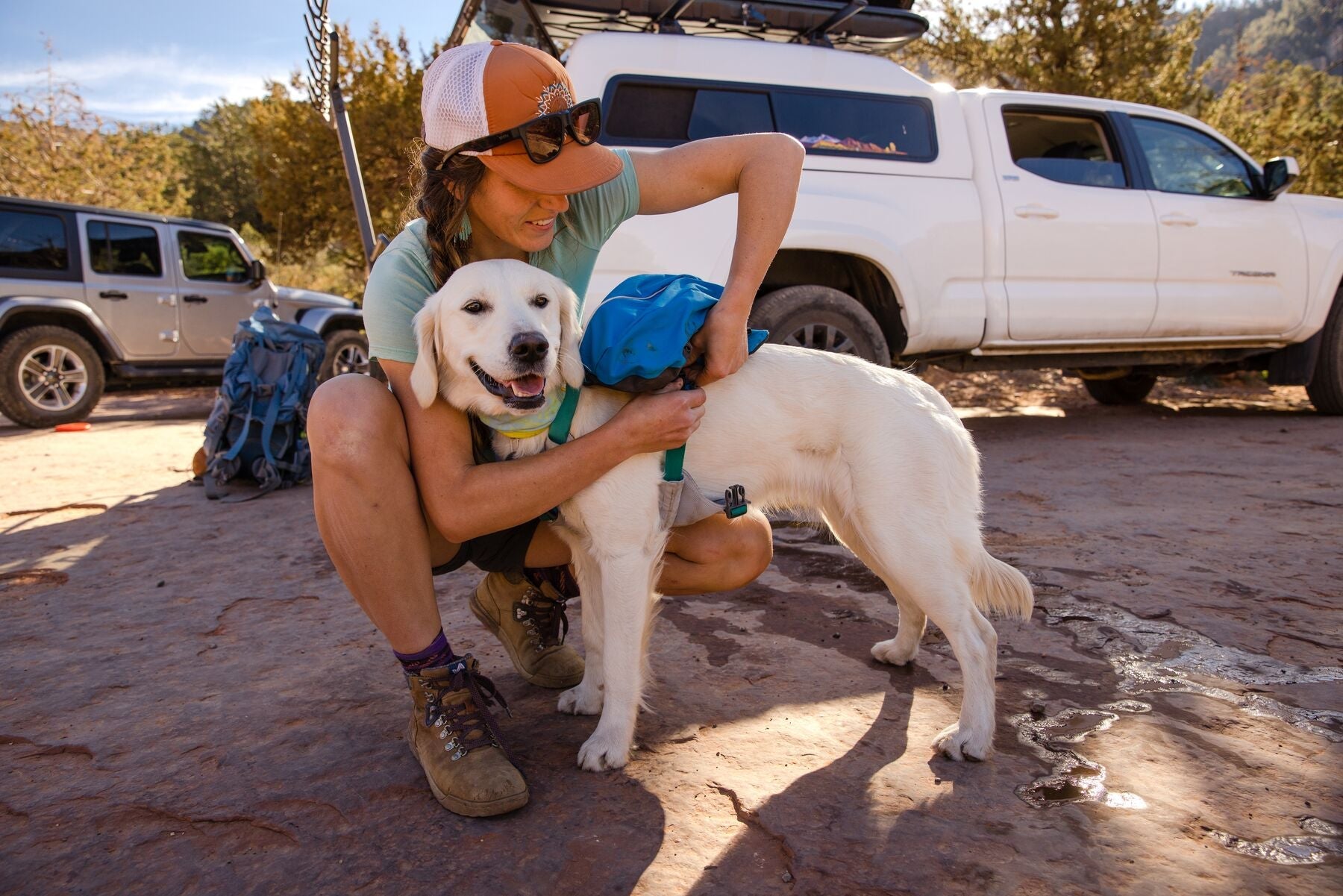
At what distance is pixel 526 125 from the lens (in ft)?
6.27

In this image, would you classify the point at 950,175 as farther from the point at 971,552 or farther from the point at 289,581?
the point at 289,581

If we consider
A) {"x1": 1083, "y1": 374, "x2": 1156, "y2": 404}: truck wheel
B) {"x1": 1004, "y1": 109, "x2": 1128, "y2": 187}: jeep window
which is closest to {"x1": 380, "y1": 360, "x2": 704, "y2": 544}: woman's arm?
{"x1": 1004, "y1": 109, "x2": 1128, "y2": 187}: jeep window

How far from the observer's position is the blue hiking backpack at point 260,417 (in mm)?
4891

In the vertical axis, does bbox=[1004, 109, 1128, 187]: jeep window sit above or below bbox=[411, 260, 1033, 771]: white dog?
above

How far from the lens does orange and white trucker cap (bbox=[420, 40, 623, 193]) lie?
192cm

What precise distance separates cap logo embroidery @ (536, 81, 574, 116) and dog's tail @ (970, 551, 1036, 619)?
153 centimetres

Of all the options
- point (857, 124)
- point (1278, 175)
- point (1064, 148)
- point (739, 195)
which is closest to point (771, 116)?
point (857, 124)

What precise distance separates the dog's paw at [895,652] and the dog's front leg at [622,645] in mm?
797

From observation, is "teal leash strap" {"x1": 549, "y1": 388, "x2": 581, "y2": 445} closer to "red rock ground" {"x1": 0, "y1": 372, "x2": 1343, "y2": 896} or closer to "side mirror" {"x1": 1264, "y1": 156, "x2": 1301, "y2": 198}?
"red rock ground" {"x1": 0, "y1": 372, "x2": 1343, "y2": 896}

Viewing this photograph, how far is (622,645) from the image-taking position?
2018 millimetres

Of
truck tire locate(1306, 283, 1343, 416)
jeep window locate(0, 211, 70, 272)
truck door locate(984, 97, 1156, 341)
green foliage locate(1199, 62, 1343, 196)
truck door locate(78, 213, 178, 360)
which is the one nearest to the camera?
truck door locate(984, 97, 1156, 341)

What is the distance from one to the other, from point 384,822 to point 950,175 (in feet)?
15.5

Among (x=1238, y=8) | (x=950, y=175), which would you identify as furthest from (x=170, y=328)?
(x=1238, y=8)

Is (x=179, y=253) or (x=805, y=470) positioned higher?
(x=179, y=253)
